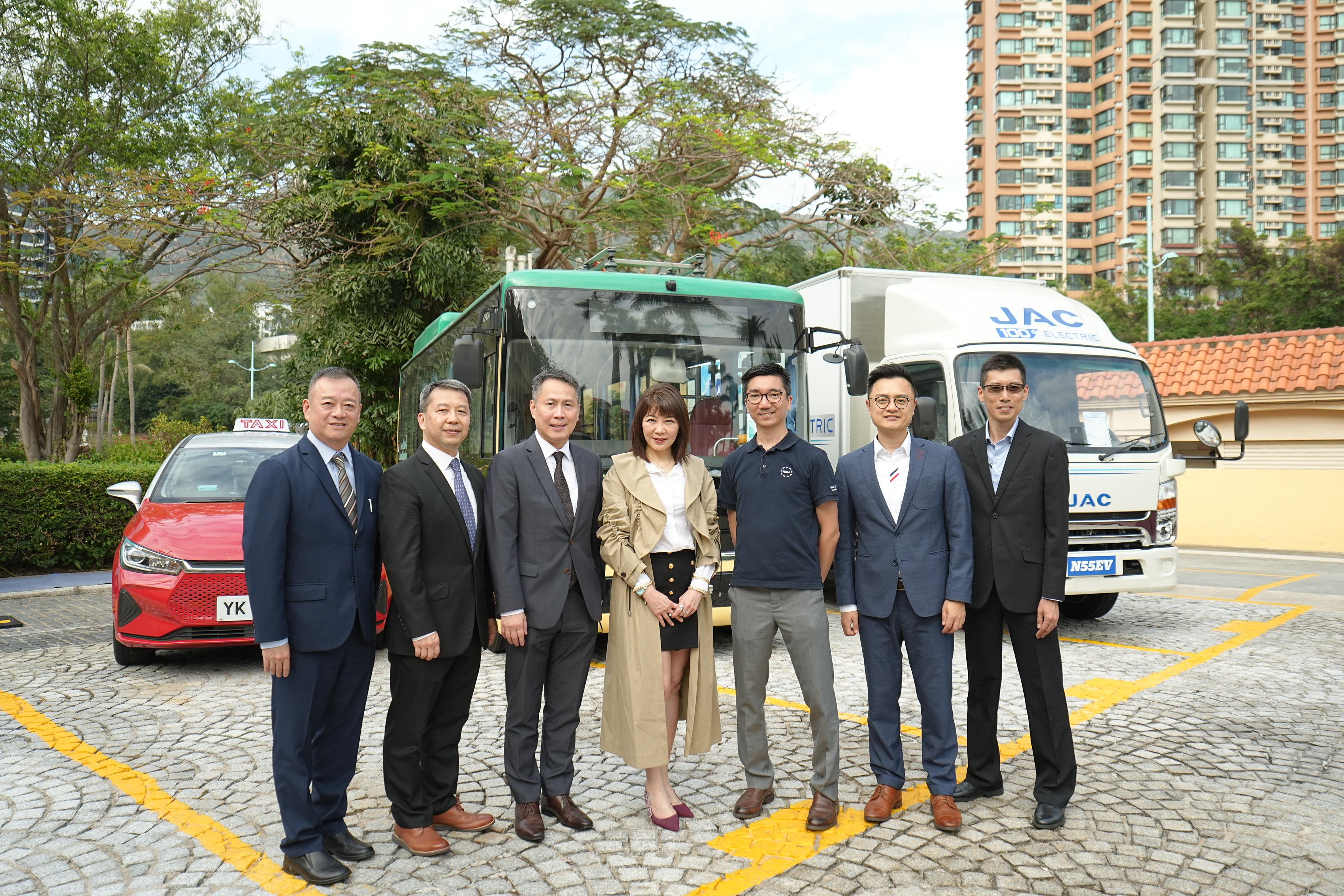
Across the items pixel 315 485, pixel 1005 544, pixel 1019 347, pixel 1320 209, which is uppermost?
pixel 1320 209

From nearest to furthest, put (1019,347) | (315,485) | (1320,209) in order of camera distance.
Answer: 1. (315,485)
2. (1019,347)
3. (1320,209)

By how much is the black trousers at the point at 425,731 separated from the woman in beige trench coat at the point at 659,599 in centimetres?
58

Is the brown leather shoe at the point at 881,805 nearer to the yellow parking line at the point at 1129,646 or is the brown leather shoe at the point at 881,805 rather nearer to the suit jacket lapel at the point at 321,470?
the suit jacket lapel at the point at 321,470

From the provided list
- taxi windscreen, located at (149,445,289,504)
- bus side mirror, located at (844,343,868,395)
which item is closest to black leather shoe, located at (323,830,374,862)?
taxi windscreen, located at (149,445,289,504)

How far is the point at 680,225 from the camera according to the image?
1733cm

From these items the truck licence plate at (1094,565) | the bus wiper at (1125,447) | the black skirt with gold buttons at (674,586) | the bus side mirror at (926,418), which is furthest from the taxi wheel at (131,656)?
the bus wiper at (1125,447)

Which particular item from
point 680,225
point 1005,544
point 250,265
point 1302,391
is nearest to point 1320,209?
point 1302,391

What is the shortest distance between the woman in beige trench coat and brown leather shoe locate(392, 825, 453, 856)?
2.34 ft

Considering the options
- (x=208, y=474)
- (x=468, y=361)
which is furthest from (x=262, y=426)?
(x=468, y=361)

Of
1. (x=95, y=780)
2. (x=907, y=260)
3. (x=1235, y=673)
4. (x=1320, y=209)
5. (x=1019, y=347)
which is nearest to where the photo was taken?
(x=95, y=780)

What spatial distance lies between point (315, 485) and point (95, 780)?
216cm

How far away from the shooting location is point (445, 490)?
3.62m

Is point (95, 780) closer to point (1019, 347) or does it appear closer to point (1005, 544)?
point (1005, 544)

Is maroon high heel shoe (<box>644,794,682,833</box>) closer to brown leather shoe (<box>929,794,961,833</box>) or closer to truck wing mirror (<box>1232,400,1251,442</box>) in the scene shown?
brown leather shoe (<box>929,794,961,833</box>)
